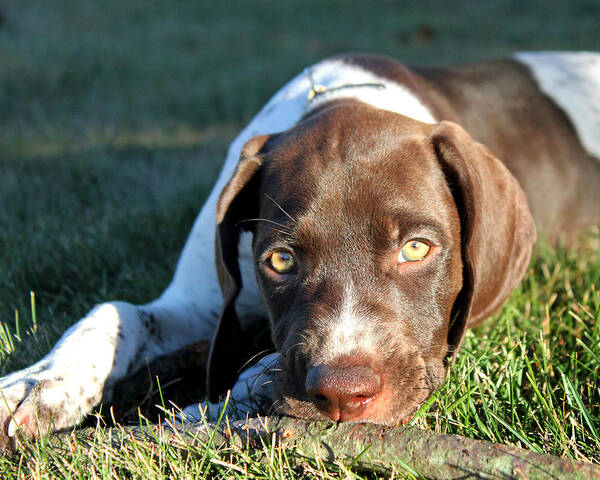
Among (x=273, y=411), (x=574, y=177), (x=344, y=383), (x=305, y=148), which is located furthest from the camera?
(x=574, y=177)

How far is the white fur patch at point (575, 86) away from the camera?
5.18 meters

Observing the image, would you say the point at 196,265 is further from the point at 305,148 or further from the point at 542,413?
the point at 542,413

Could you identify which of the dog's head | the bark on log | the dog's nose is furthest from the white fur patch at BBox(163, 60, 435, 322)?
the dog's nose

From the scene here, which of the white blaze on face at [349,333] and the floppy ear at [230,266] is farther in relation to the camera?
the floppy ear at [230,266]

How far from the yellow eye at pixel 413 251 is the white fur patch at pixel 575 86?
268cm

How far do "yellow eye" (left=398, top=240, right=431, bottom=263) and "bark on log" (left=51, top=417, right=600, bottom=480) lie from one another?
2.34 feet

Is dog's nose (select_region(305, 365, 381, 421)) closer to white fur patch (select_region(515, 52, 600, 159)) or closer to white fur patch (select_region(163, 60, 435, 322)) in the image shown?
white fur patch (select_region(163, 60, 435, 322))

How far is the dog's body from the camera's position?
2623mm

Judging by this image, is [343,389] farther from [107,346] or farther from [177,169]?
[177,169]

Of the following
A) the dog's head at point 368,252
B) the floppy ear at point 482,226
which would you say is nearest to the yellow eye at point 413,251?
the dog's head at point 368,252

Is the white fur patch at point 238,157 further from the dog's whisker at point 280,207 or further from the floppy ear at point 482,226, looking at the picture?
the floppy ear at point 482,226

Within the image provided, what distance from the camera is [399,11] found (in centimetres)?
1403

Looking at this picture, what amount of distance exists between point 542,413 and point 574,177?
2678 millimetres

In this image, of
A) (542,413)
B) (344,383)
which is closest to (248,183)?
(344,383)
